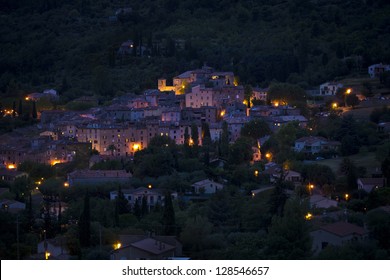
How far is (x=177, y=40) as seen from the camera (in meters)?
41.1

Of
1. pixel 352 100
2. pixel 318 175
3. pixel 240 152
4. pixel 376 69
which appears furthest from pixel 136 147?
pixel 376 69

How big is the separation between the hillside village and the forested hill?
160 cm

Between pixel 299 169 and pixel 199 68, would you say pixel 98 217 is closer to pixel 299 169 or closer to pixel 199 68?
pixel 299 169

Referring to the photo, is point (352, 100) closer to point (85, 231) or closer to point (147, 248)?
point (85, 231)

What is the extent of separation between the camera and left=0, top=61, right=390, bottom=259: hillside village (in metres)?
16.6

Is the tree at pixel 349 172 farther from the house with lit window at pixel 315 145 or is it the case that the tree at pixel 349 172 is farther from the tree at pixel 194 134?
the tree at pixel 194 134

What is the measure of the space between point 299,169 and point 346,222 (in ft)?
21.2

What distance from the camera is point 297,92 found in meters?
31.3

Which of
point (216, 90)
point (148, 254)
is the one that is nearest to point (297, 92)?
point (216, 90)

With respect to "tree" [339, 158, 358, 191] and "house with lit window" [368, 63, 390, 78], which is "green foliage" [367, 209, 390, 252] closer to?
"tree" [339, 158, 358, 191]

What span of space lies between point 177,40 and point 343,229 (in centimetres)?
2519

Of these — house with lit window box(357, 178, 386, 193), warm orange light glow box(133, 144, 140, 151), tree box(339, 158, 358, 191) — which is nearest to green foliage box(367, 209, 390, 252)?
house with lit window box(357, 178, 386, 193)

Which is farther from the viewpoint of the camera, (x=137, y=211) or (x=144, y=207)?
(x=144, y=207)

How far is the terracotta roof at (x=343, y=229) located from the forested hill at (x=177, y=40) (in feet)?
56.7
